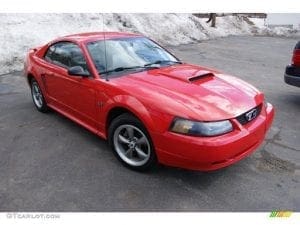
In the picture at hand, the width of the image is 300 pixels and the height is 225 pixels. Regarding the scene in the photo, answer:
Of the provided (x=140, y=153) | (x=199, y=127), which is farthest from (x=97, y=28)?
(x=199, y=127)

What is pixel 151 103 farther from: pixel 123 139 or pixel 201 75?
pixel 201 75

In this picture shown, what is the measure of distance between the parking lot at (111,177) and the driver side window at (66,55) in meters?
0.90

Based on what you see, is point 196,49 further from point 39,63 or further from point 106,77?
point 106,77

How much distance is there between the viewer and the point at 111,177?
371cm

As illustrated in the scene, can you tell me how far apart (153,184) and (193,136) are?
741mm

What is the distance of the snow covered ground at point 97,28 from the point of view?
398 inches

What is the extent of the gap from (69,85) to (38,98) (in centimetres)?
147

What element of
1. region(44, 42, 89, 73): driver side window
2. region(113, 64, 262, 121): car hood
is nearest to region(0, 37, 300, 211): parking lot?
region(113, 64, 262, 121): car hood

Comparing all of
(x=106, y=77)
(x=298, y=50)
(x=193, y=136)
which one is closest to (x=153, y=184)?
(x=193, y=136)

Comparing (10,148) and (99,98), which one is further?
(10,148)

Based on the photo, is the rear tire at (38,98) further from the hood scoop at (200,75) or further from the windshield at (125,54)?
the hood scoop at (200,75)

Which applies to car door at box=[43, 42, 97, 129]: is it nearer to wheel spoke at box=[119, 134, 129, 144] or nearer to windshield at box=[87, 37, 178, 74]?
windshield at box=[87, 37, 178, 74]

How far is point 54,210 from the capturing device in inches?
125

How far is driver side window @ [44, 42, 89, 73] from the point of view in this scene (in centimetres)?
437
